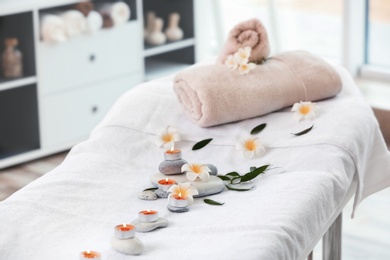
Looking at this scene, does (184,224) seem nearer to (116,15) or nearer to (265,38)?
(265,38)

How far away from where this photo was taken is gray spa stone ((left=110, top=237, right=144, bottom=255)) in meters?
1.56

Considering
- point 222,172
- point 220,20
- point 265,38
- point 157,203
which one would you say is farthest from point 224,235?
point 220,20

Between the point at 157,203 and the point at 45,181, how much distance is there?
0.84 ft

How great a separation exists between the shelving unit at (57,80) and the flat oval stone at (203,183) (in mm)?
1814

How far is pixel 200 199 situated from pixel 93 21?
2107mm

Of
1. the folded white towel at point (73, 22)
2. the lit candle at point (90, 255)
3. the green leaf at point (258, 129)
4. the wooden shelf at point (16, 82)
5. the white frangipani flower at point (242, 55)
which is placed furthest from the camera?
the folded white towel at point (73, 22)

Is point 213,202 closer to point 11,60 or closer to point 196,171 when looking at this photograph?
point 196,171

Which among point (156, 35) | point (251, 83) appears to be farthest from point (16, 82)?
point (251, 83)

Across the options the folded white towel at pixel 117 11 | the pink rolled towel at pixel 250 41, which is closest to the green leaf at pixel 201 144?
the pink rolled towel at pixel 250 41

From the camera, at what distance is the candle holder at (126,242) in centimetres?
156

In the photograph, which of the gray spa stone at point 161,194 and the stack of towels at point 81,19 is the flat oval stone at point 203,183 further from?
the stack of towels at point 81,19

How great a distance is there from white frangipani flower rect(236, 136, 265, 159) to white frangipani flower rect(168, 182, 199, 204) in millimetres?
256

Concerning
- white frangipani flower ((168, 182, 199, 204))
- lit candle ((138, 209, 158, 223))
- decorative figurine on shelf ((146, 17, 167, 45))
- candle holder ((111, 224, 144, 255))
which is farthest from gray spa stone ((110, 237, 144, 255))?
decorative figurine on shelf ((146, 17, 167, 45))

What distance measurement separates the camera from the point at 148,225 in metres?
1.68
